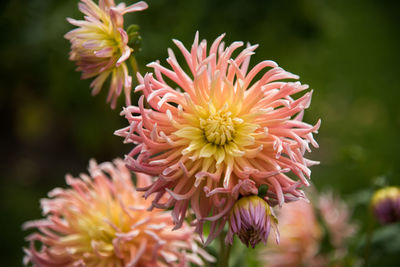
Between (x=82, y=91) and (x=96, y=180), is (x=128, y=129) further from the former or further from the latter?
(x=82, y=91)

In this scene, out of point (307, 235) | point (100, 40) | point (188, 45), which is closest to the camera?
point (100, 40)

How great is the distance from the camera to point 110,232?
0.79 m

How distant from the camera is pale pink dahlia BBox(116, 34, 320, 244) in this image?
1.90 feet

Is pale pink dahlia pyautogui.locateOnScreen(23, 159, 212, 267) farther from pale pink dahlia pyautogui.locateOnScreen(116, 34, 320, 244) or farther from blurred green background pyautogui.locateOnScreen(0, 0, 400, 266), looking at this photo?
blurred green background pyautogui.locateOnScreen(0, 0, 400, 266)

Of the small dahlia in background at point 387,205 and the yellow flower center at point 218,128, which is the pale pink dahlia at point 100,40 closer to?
the yellow flower center at point 218,128

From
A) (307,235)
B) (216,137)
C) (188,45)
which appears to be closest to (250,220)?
(216,137)

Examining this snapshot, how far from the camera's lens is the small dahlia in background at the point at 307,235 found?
1051 millimetres

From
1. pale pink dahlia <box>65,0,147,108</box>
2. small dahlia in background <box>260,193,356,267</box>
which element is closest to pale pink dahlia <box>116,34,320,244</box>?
pale pink dahlia <box>65,0,147,108</box>

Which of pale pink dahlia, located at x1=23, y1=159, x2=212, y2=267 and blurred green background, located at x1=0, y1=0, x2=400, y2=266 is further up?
blurred green background, located at x1=0, y1=0, x2=400, y2=266

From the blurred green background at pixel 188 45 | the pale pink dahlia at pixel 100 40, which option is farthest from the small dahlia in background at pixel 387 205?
the pale pink dahlia at pixel 100 40

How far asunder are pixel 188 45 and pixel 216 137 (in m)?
1.06

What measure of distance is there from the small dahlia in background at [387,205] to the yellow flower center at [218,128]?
0.42m

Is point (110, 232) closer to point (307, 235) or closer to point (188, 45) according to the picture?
point (307, 235)

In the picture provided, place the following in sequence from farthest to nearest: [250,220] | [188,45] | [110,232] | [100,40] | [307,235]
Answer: [188,45] → [307,235] → [110,232] → [100,40] → [250,220]
